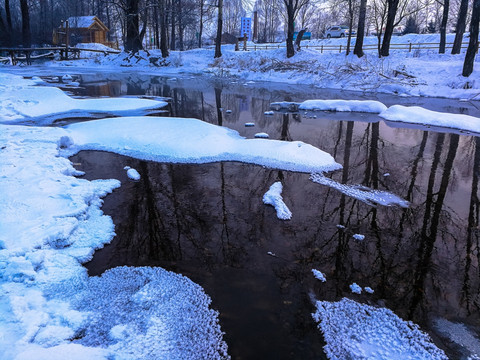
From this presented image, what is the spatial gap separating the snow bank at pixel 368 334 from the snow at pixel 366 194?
244 centimetres

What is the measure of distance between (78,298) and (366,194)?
4380mm

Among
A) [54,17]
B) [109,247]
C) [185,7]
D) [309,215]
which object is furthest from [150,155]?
[54,17]

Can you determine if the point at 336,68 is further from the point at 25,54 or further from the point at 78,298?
the point at 25,54

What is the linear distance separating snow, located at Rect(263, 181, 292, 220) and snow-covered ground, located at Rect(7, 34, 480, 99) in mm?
15136

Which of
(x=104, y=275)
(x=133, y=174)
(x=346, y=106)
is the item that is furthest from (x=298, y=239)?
(x=346, y=106)

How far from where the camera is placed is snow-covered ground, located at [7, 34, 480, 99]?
58.1ft

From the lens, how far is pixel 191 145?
24.1 feet

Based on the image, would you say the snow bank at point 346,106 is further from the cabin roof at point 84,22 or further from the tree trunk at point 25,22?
the cabin roof at point 84,22

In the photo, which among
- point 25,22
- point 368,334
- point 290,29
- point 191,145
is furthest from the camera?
point 25,22

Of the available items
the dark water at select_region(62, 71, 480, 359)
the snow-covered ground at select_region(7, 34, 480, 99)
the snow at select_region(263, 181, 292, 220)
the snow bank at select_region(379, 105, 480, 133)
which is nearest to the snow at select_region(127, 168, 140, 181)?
the dark water at select_region(62, 71, 480, 359)

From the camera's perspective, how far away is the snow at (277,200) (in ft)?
15.2

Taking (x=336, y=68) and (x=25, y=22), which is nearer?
(x=336, y=68)

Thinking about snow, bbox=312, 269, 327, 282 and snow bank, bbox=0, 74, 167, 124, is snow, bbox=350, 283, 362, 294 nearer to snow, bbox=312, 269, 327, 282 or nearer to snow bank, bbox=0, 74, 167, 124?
snow, bbox=312, 269, 327, 282

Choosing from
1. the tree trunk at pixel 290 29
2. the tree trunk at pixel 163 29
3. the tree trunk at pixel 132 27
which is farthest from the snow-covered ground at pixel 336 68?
the tree trunk at pixel 132 27
